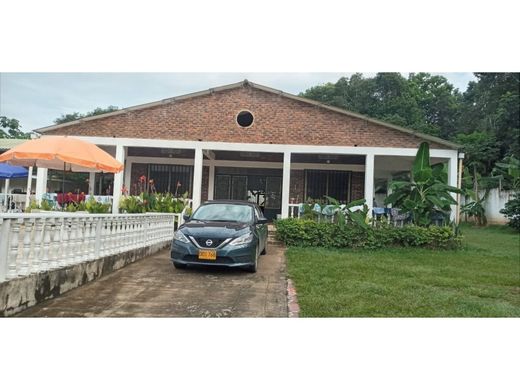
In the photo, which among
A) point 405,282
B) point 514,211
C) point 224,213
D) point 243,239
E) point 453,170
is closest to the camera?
point 405,282

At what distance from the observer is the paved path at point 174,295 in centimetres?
471

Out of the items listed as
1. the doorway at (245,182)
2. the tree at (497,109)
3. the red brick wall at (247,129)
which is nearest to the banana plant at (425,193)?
the red brick wall at (247,129)

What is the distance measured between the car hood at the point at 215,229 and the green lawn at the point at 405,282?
1.22m

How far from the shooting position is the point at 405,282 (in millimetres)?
6762

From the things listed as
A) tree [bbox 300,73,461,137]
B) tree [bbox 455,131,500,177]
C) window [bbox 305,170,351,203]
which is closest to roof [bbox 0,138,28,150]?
window [bbox 305,170,351,203]

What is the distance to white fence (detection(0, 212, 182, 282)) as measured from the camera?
424 centimetres

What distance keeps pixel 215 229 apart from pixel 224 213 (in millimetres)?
1096

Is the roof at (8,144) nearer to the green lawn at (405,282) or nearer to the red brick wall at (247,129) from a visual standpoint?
the red brick wall at (247,129)

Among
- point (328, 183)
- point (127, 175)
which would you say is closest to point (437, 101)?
point (328, 183)

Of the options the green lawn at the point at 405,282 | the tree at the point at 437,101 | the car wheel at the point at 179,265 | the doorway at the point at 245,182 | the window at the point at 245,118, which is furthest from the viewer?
the tree at the point at 437,101

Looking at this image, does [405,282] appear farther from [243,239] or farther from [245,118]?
[245,118]

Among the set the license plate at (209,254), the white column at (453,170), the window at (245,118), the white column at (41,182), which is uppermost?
the window at (245,118)

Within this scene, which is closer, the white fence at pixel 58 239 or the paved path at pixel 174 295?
the white fence at pixel 58 239

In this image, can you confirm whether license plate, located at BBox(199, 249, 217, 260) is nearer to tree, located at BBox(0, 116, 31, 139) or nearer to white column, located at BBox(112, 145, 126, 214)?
white column, located at BBox(112, 145, 126, 214)
